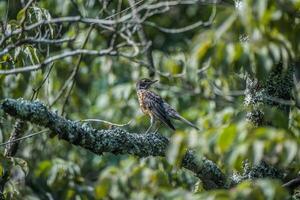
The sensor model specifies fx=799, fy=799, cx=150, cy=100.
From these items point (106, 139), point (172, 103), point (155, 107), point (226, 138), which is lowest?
point (172, 103)

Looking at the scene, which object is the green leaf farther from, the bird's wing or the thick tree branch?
the bird's wing

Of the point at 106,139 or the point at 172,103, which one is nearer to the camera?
the point at 106,139

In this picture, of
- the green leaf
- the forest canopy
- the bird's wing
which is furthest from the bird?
the green leaf

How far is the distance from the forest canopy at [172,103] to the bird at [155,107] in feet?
1.08

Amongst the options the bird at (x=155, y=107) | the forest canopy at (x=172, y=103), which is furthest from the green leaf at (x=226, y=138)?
the bird at (x=155, y=107)

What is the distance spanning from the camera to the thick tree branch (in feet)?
16.9

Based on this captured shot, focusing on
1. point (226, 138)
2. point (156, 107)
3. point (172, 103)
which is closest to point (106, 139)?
point (226, 138)

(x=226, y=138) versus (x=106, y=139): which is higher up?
(x=226, y=138)

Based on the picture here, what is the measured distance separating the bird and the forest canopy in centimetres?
33

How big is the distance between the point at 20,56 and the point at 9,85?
2.35 m

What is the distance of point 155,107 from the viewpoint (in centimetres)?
841

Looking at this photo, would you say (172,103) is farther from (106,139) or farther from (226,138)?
(226,138)

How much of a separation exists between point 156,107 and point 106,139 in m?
2.70

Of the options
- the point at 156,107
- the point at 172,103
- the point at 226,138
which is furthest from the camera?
the point at 172,103
